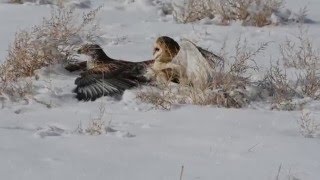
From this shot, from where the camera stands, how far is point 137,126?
4457mm

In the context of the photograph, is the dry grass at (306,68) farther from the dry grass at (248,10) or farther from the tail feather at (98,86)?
the dry grass at (248,10)

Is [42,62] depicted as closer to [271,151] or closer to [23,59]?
[23,59]

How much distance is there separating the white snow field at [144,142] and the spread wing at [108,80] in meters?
0.11

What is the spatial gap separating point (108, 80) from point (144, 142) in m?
1.67

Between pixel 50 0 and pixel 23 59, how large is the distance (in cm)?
419

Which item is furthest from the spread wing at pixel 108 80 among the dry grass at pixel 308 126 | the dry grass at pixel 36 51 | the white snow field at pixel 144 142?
the dry grass at pixel 308 126

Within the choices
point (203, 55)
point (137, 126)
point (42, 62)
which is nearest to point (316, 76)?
point (203, 55)

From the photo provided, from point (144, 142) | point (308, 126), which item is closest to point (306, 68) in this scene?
point (308, 126)

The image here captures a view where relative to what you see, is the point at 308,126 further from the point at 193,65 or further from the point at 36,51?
the point at 36,51

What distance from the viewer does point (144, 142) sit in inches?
159

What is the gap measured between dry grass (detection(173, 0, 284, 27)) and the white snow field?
2.41 m

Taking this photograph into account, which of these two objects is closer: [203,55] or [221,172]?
[221,172]

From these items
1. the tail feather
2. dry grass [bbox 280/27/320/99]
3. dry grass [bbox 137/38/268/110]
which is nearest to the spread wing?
the tail feather

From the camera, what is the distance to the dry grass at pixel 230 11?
28.0ft
